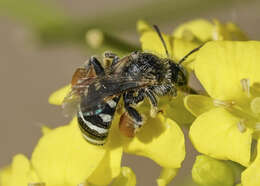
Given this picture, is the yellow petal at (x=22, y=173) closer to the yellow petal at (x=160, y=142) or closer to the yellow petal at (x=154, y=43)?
the yellow petal at (x=160, y=142)

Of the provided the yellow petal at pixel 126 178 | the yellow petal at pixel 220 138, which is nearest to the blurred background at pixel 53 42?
the yellow petal at pixel 126 178

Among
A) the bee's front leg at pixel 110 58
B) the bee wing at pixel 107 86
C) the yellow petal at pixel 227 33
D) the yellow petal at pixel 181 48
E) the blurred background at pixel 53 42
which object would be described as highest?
the bee's front leg at pixel 110 58

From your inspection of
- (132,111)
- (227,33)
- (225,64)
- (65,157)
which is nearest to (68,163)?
(65,157)

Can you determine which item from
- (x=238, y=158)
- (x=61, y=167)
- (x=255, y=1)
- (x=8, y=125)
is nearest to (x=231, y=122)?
(x=238, y=158)

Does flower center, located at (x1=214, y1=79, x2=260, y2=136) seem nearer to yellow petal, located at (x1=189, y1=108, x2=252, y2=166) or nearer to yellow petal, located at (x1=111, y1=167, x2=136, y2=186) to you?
yellow petal, located at (x1=189, y1=108, x2=252, y2=166)

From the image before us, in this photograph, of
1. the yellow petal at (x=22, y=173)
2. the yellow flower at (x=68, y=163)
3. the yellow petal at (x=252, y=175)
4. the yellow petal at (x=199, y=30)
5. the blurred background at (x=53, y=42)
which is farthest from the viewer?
the blurred background at (x=53, y=42)

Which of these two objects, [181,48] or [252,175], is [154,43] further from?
[252,175]

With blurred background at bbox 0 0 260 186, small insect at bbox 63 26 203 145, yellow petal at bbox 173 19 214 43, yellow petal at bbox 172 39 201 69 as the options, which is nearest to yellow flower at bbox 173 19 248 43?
yellow petal at bbox 173 19 214 43
